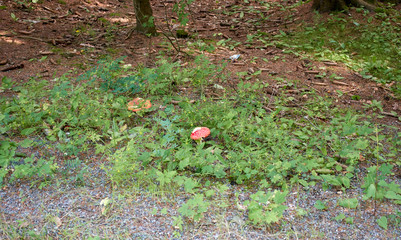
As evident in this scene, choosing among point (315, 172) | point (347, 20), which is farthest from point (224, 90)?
point (347, 20)

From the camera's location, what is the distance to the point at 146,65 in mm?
5367

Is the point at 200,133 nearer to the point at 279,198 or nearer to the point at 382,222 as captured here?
the point at 279,198

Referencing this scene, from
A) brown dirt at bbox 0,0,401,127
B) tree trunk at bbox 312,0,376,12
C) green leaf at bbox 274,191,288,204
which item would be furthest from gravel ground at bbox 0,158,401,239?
tree trunk at bbox 312,0,376,12

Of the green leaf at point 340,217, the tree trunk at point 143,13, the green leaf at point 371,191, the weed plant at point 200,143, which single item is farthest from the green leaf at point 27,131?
the tree trunk at point 143,13

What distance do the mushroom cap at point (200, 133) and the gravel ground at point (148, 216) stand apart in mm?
621

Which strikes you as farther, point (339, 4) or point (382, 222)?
point (339, 4)

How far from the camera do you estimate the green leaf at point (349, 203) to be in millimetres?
2715

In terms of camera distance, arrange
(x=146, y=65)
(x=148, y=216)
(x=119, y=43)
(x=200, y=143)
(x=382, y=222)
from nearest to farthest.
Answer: (x=382, y=222), (x=148, y=216), (x=200, y=143), (x=146, y=65), (x=119, y=43)

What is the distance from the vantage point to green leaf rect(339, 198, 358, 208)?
2715 mm

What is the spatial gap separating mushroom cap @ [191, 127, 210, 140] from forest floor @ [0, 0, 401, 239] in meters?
0.66

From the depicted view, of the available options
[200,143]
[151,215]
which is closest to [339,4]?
[200,143]

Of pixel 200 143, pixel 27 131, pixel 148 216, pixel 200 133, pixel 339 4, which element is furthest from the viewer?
pixel 339 4

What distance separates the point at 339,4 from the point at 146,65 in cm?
433

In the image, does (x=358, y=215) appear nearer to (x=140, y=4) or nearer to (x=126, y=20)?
(x=140, y=4)
